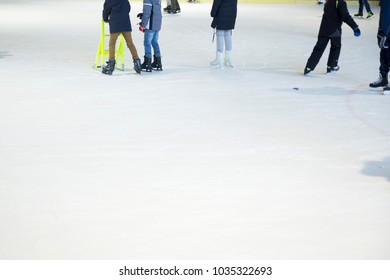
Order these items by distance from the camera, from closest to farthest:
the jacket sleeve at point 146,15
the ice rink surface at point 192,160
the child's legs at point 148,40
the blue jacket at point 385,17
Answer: the ice rink surface at point 192,160, the blue jacket at point 385,17, the jacket sleeve at point 146,15, the child's legs at point 148,40

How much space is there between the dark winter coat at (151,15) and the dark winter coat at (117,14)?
256 millimetres

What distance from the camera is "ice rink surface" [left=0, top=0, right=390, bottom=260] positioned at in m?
4.30

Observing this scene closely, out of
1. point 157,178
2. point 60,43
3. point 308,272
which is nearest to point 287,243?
point 308,272

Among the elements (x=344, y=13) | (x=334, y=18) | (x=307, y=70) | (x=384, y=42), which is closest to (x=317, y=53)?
(x=307, y=70)

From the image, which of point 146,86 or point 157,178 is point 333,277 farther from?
point 146,86

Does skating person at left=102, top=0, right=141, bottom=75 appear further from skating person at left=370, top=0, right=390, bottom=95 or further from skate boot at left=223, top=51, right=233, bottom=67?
skating person at left=370, top=0, right=390, bottom=95

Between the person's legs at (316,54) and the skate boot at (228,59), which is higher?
the person's legs at (316,54)

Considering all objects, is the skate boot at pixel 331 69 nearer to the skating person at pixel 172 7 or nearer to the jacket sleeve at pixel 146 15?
the jacket sleeve at pixel 146 15

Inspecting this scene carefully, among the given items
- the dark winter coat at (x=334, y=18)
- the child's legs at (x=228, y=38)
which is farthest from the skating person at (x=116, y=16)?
the dark winter coat at (x=334, y=18)

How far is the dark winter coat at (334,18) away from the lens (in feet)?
30.6

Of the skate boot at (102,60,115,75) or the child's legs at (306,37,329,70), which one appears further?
the child's legs at (306,37,329,70)

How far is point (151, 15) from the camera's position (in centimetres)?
929

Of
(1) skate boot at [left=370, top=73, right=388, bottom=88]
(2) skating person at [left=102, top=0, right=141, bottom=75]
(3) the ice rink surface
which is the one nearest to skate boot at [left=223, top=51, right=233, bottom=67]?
(3) the ice rink surface

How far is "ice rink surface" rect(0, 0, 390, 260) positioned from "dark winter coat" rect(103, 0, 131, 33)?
2.10ft
